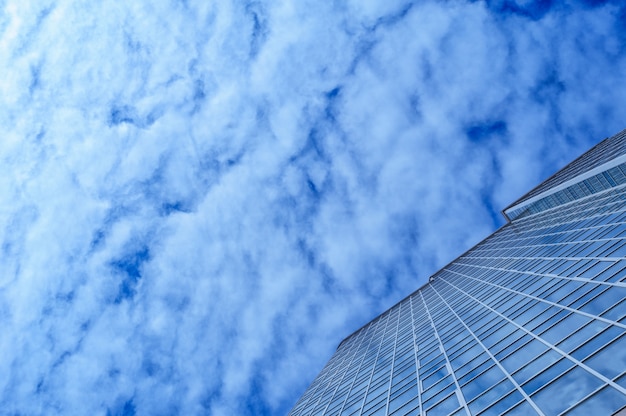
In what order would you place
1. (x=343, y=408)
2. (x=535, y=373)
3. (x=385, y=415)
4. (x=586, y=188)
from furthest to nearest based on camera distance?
(x=586, y=188)
(x=343, y=408)
(x=385, y=415)
(x=535, y=373)

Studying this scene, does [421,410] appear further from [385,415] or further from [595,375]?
[595,375]

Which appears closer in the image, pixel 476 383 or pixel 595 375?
pixel 595 375

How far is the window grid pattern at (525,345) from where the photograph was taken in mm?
12445

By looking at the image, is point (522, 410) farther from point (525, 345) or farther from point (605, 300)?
point (605, 300)

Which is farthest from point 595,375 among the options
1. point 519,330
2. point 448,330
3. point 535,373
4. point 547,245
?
point 547,245

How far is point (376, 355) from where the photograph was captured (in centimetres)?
3956

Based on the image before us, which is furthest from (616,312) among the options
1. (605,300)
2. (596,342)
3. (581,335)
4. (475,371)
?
(475,371)

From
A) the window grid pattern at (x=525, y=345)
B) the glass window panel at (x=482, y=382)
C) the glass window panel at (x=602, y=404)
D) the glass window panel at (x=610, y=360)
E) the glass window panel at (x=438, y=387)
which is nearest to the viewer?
the glass window panel at (x=602, y=404)

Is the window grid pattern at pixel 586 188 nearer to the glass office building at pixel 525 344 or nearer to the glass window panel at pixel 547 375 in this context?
the glass office building at pixel 525 344

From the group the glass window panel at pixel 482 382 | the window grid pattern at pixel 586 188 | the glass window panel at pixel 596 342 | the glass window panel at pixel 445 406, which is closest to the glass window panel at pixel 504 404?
the glass window panel at pixel 482 382

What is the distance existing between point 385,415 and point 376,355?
57.1ft

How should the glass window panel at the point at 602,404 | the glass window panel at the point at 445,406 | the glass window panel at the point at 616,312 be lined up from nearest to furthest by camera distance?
the glass window panel at the point at 602,404
the glass window panel at the point at 616,312
the glass window panel at the point at 445,406

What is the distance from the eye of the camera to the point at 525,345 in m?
17.6

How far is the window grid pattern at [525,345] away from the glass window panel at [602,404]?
0.03 metres
